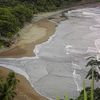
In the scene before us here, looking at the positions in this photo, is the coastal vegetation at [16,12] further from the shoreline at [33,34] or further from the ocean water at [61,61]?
the ocean water at [61,61]

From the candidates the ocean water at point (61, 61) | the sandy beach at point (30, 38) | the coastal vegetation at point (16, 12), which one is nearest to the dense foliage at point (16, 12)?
the coastal vegetation at point (16, 12)

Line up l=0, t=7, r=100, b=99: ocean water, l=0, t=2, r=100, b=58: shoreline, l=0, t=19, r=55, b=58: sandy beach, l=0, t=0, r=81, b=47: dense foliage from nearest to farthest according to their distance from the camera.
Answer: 1. l=0, t=7, r=100, b=99: ocean water
2. l=0, t=19, r=55, b=58: sandy beach
3. l=0, t=2, r=100, b=58: shoreline
4. l=0, t=0, r=81, b=47: dense foliage

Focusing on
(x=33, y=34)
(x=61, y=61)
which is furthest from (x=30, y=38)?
(x=61, y=61)

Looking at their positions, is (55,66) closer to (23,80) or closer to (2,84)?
(23,80)

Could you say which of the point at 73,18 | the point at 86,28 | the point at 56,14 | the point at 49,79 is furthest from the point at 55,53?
the point at 56,14

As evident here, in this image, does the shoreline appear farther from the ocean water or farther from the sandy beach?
the ocean water

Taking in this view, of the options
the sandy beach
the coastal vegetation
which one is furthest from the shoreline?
the coastal vegetation
